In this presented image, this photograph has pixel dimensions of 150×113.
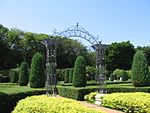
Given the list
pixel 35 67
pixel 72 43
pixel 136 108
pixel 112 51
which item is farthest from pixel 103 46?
pixel 112 51

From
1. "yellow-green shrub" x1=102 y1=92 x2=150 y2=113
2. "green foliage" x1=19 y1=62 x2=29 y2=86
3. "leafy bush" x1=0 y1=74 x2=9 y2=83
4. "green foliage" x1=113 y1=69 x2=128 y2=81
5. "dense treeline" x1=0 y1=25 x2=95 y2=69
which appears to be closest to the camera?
"yellow-green shrub" x1=102 y1=92 x2=150 y2=113

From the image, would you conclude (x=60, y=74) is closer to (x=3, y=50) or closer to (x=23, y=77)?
(x=3, y=50)

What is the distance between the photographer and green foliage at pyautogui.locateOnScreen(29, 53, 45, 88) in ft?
74.8

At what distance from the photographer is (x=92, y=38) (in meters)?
20.8

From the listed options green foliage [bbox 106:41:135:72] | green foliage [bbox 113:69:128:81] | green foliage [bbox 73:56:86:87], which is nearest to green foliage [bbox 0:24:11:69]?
green foliage [bbox 113:69:128:81]

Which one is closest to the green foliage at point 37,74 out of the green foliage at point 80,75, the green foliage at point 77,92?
the green foliage at point 77,92

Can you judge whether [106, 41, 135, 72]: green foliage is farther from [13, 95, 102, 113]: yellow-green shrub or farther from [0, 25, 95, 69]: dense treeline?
[13, 95, 102, 113]: yellow-green shrub

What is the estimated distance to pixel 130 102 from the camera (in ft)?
46.8

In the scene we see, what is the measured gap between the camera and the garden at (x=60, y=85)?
36.0 ft

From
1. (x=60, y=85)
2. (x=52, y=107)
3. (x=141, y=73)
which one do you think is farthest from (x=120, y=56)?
(x=52, y=107)

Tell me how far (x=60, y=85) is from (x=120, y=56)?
39540 mm

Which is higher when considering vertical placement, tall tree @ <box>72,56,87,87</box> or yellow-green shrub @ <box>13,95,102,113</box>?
tall tree @ <box>72,56,87,87</box>

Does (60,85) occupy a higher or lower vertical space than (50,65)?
lower

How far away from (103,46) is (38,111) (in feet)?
37.6
